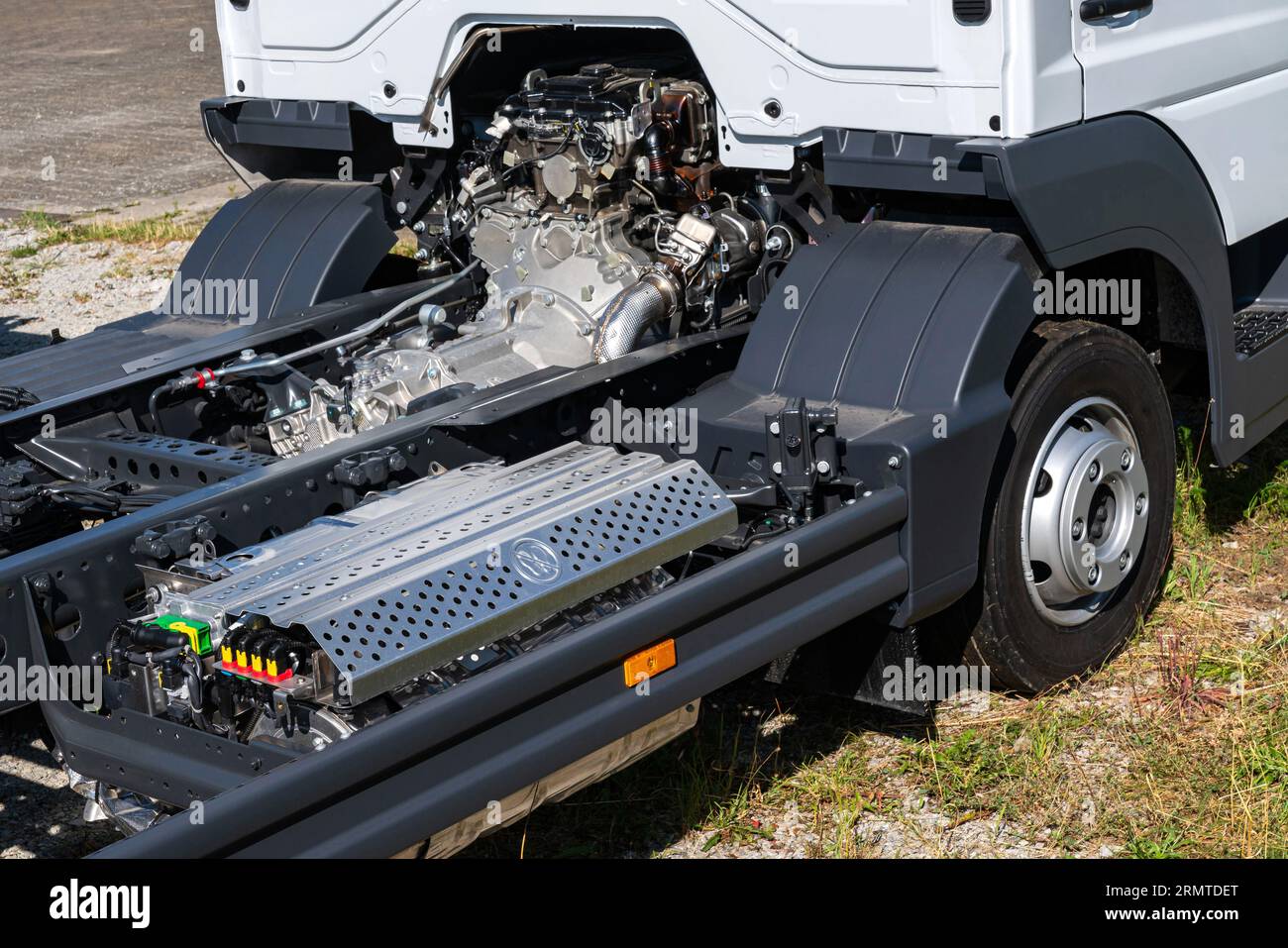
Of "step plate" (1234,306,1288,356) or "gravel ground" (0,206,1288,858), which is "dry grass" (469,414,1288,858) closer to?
"gravel ground" (0,206,1288,858)

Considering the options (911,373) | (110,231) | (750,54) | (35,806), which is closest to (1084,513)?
(911,373)

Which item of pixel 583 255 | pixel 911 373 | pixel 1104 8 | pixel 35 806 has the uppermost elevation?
pixel 1104 8

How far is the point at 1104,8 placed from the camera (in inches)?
155

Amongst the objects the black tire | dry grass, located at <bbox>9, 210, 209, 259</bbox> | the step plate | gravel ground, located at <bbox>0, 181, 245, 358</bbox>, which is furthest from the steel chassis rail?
dry grass, located at <bbox>9, 210, 209, 259</bbox>

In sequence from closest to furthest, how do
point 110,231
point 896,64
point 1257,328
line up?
point 896,64 → point 1257,328 → point 110,231

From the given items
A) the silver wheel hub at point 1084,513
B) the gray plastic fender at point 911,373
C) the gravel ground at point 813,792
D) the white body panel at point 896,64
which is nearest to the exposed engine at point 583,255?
the white body panel at point 896,64

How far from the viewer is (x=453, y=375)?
4.52 metres

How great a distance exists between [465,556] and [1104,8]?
213 cm

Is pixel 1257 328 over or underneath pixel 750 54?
underneath

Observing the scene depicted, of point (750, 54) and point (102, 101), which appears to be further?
point (102, 101)

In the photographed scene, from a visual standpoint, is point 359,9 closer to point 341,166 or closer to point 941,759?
point 341,166

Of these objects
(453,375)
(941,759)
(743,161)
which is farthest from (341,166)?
(941,759)

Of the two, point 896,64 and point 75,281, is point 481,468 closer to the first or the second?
point 896,64

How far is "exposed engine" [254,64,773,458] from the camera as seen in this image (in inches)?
178
